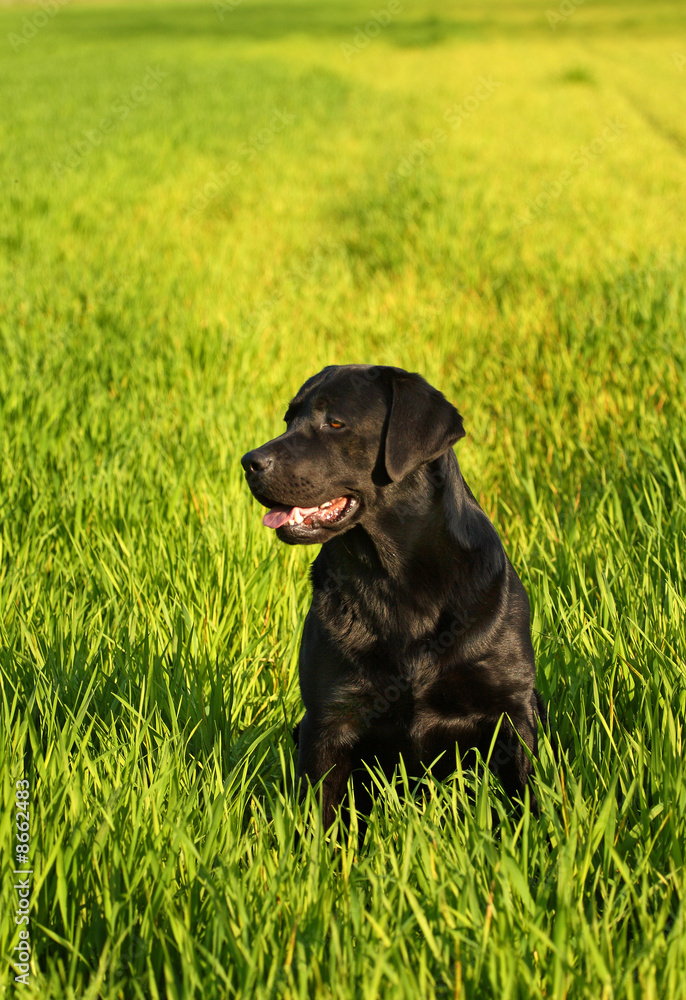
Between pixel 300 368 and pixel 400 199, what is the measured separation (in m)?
4.58

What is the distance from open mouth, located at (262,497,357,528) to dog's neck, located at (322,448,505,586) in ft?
0.20

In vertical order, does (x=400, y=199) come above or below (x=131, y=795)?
above

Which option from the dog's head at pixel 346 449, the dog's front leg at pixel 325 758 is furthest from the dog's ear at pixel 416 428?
the dog's front leg at pixel 325 758

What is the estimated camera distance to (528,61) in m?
28.1

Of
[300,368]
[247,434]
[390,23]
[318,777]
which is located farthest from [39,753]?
[390,23]

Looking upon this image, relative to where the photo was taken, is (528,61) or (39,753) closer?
(39,753)

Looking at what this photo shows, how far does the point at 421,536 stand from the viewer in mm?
1947

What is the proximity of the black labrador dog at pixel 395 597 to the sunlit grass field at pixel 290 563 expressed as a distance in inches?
5.6

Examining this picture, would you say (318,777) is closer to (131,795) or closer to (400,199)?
(131,795)

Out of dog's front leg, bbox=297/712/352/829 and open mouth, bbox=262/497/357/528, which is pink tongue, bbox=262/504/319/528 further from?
dog's front leg, bbox=297/712/352/829

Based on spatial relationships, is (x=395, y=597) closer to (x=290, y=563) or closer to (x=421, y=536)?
(x=421, y=536)

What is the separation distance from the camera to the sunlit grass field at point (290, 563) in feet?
4.38

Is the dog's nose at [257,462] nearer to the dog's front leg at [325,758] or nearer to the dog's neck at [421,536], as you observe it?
the dog's neck at [421,536]

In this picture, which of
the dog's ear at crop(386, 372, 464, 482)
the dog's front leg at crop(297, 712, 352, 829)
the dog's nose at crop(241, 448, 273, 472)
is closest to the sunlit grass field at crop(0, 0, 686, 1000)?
the dog's front leg at crop(297, 712, 352, 829)
